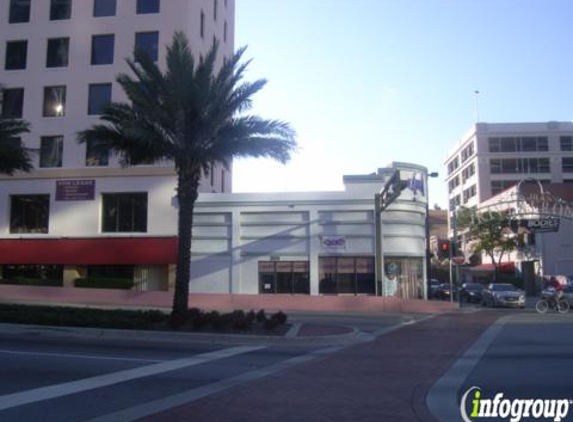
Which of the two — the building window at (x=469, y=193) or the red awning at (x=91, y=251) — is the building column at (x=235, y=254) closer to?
the red awning at (x=91, y=251)

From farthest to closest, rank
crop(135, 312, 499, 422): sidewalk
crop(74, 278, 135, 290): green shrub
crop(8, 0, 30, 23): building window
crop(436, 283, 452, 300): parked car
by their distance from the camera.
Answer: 1. crop(436, 283, 452, 300): parked car
2. crop(8, 0, 30, 23): building window
3. crop(74, 278, 135, 290): green shrub
4. crop(135, 312, 499, 422): sidewalk

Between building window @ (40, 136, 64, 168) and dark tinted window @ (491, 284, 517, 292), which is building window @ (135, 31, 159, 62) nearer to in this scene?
building window @ (40, 136, 64, 168)

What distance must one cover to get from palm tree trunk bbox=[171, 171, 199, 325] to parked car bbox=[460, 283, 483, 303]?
29.1m

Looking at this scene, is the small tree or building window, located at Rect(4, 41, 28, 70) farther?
the small tree

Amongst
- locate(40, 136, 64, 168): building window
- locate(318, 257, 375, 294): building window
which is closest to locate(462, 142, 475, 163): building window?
locate(318, 257, 375, 294): building window

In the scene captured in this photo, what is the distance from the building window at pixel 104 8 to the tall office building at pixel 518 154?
55101 mm

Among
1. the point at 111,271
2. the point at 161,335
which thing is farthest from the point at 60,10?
the point at 161,335

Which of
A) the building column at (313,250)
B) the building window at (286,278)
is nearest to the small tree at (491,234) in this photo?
the building column at (313,250)

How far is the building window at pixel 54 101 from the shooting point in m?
39.2

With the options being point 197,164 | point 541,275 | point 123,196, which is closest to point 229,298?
point 123,196

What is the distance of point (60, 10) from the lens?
4009 centimetres

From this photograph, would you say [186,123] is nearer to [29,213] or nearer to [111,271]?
[111,271]

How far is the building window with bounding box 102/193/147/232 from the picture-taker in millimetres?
37906

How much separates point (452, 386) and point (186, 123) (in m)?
13.6
